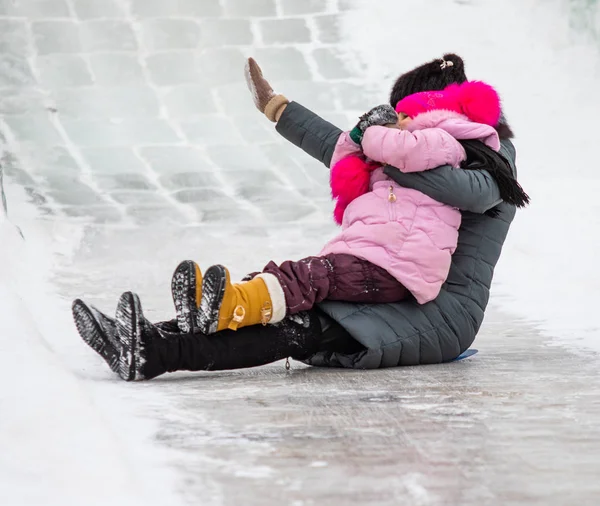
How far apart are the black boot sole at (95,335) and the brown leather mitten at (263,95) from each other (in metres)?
0.68

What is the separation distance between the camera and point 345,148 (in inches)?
74.0

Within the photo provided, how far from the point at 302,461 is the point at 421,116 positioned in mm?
876

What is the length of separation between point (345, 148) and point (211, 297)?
0.47 metres

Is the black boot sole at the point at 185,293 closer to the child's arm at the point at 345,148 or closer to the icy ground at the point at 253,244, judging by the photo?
Result: the icy ground at the point at 253,244

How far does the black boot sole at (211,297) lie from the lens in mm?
1548

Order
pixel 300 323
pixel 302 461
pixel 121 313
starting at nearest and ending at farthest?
pixel 302 461
pixel 121 313
pixel 300 323

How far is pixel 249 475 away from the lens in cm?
103

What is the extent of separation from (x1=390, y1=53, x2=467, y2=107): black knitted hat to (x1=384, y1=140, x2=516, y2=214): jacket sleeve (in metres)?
0.24

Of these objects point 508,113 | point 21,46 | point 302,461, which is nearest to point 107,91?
point 21,46

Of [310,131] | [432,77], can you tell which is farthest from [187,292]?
[432,77]

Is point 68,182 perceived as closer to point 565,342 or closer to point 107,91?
point 107,91

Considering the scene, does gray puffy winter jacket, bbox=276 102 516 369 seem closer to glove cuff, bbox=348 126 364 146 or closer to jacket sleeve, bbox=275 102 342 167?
glove cuff, bbox=348 126 364 146

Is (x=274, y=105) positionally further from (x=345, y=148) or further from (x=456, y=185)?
(x=456, y=185)

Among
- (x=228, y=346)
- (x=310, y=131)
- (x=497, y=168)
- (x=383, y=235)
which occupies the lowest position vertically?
(x=228, y=346)
